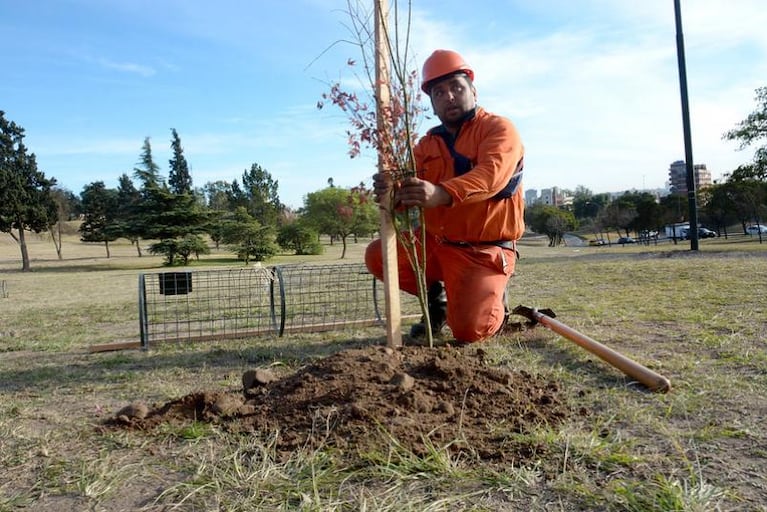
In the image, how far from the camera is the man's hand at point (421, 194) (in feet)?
8.38

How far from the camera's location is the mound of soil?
1896 millimetres

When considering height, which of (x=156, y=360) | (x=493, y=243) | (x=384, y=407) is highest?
(x=493, y=243)

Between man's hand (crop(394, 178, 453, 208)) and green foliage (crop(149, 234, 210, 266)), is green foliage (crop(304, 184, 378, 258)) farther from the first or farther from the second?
man's hand (crop(394, 178, 453, 208))

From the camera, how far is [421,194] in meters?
2.55

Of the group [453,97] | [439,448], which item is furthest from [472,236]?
[439,448]

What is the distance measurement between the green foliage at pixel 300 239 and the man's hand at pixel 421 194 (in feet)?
121

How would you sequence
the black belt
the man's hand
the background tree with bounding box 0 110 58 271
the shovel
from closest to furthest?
the shovel < the man's hand < the black belt < the background tree with bounding box 0 110 58 271

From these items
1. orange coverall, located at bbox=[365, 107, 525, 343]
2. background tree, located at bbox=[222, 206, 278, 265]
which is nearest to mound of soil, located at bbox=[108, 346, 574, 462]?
orange coverall, located at bbox=[365, 107, 525, 343]

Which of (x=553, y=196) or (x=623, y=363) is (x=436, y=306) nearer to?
(x=623, y=363)

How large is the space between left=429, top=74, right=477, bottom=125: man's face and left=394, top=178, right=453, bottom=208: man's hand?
825 millimetres

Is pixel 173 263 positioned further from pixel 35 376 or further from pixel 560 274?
pixel 35 376

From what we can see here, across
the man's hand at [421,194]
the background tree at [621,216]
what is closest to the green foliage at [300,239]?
the background tree at [621,216]

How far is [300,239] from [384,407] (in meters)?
37.6

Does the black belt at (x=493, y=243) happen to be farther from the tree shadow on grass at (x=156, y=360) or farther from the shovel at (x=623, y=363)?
the tree shadow on grass at (x=156, y=360)
